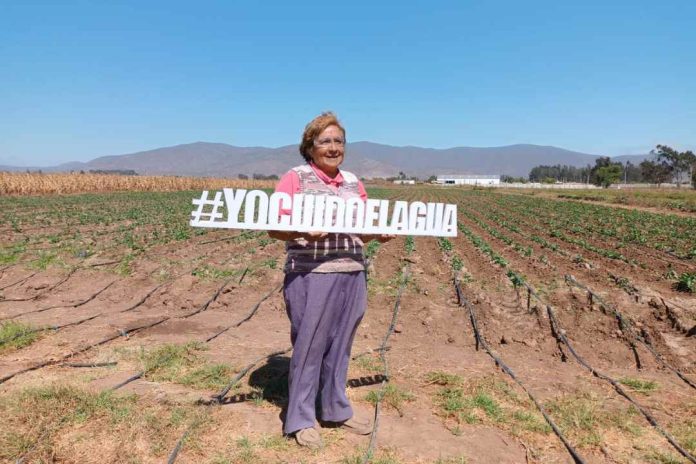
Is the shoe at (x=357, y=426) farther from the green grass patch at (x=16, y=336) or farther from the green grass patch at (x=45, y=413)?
the green grass patch at (x=16, y=336)

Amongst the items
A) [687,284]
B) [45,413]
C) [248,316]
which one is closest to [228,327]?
[248,316]

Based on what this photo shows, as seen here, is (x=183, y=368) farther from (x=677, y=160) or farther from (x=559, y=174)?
(x=559, y=174)

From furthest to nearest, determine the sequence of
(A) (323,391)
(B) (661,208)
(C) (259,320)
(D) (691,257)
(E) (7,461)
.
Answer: (B) (661,208) < (D) (691,257) < (C) (259,320) < (A) (323,391) < (E) (7,461)

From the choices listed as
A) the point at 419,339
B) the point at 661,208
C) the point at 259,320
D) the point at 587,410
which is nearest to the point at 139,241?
the point at 259,320

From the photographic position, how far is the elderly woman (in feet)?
9.43

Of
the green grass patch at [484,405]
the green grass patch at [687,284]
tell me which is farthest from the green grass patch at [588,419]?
the green grass patch at [687,284]

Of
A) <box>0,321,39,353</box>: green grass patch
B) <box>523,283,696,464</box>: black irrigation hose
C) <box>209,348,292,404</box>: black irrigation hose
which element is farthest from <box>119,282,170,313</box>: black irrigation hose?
<box>523,283,696,464</box>: black irrigation hose

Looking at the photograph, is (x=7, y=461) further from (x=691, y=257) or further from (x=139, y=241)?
(x=691, y=257)

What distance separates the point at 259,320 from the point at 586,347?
12.1 ft

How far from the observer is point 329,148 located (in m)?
2.85

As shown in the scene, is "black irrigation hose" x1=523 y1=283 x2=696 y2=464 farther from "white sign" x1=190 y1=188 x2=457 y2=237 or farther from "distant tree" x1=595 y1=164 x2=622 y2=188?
"distant tree" x1=595 y1=164 x2=622 y2=188

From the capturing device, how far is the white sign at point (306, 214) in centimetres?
274

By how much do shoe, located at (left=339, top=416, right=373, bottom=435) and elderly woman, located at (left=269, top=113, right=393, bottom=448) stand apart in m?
0.23

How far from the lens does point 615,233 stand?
1462 cm
